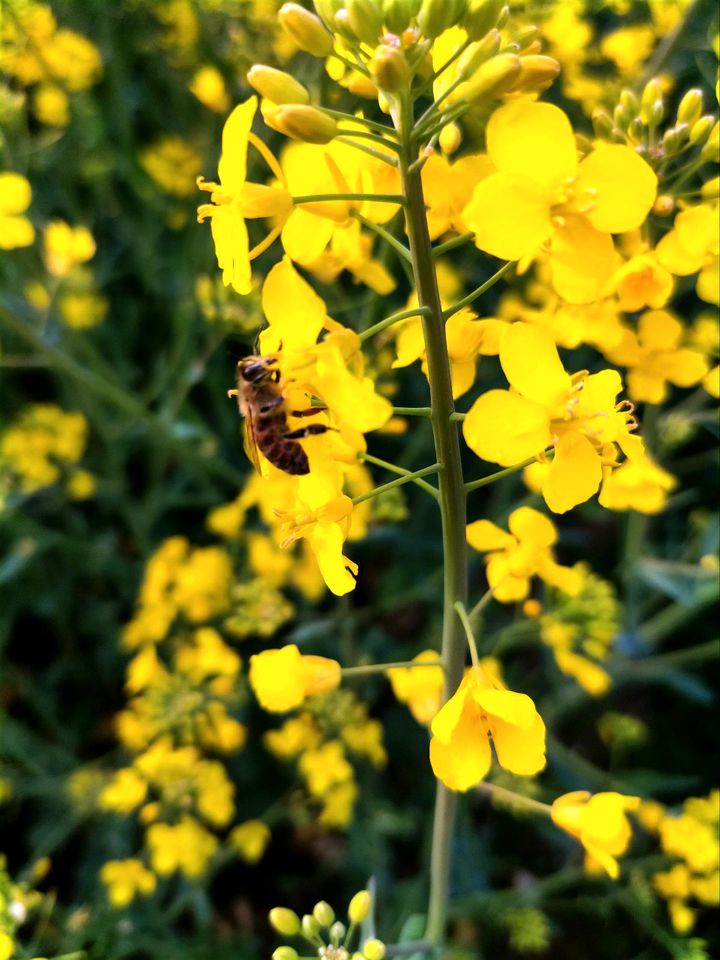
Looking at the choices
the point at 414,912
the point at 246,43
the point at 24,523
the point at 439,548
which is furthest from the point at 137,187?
the point at 414,912

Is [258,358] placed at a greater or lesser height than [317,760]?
greater

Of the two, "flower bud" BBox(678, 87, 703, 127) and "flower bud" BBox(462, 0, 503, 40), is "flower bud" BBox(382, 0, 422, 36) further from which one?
"flower bud" BBox(678, 87, 703, 127)

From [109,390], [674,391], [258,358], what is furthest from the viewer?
[674,391]

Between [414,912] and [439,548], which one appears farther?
[439,548]

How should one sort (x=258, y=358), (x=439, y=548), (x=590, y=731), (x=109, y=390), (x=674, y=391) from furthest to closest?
(x=590, y=731)
(x=674, y=391)
(x=439, y=548)
(x=109, y=390)
(x=258, y=358)

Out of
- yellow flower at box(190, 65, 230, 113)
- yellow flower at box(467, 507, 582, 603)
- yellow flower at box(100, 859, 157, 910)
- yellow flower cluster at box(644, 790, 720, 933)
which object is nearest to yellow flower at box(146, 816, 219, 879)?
yellow flower at box(100, 859, 157, 910)

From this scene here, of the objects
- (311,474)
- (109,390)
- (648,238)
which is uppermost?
(648,238)

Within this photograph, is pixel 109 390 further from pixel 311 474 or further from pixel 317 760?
pixel 311 474
